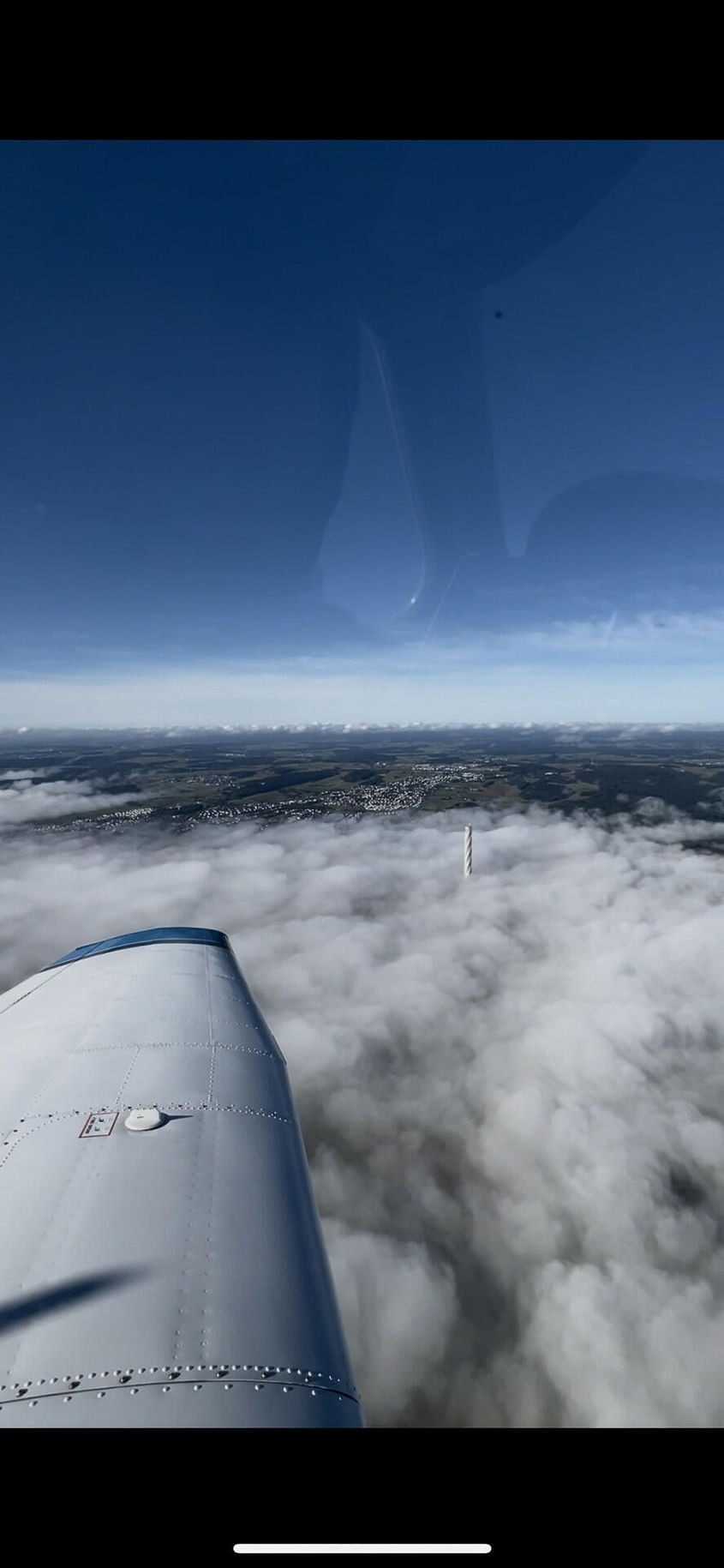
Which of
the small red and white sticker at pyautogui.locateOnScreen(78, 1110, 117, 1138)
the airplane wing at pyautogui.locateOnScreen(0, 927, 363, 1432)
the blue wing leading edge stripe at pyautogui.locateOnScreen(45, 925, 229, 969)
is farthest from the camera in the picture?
the blue wing leading edge stripe at pyautogui.locateOnScreen(45, 925, 229, 969)

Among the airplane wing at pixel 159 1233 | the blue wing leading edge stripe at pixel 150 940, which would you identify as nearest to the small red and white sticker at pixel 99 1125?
the airplane wing at pixel 159 1233

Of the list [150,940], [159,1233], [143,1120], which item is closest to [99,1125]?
[143,1120]

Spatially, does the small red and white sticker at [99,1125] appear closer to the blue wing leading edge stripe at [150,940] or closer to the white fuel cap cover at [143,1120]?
the white fuel cap cover at [143,1120]

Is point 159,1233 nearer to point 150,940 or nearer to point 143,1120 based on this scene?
point 143,1120

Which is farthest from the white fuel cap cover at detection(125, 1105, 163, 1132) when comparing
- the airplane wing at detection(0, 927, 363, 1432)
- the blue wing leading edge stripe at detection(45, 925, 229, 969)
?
the blue wing leading edge stripe at detection(45, 925, 229, 969)

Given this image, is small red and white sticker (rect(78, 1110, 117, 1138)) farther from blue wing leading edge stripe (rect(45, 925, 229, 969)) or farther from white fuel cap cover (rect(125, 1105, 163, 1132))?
blue wing leading edge stripe (rect(45, 925, 229, 969))
